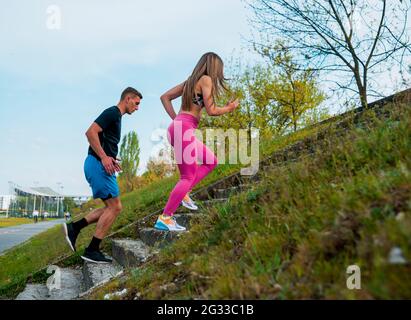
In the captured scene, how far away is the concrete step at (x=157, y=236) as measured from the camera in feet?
16.0

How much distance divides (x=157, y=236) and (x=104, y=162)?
1.37 m

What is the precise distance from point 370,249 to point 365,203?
459 mm

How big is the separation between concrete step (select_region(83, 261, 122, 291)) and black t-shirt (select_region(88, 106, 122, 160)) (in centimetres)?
141

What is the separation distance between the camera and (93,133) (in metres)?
4.62

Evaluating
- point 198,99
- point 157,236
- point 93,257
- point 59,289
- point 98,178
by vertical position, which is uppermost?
point 198,99

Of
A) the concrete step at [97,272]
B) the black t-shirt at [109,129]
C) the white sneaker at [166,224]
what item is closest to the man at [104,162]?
the black t-shirt at [109,129]

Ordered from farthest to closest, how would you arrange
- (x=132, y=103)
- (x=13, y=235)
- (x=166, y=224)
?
(x=13, y=235) → (x=132, y=103) → (x=166, y=224)

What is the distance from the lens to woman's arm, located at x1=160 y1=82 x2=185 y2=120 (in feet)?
16.4

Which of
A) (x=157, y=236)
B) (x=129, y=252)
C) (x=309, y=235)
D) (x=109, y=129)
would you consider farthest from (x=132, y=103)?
(x=309, y=235)

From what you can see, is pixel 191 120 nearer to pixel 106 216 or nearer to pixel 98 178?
pixel 98 178

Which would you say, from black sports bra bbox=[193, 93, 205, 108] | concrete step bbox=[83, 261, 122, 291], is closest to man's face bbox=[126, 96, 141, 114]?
black sports bra bbox=[193, 93, 205, 108]

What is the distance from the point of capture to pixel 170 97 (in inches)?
198
